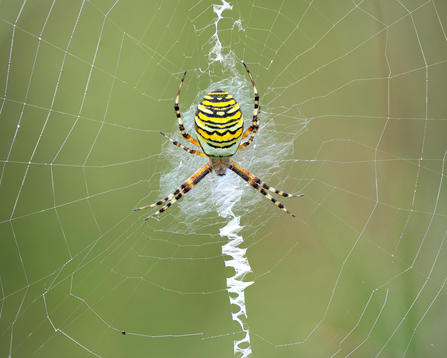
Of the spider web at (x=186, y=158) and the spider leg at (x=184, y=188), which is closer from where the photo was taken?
the spider web at (x=186, y=158)

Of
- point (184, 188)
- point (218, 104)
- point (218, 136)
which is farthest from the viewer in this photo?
point (184, 188)

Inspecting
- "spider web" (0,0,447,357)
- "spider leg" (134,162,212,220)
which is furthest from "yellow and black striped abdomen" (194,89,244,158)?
"spider leg" (134,162,212,220)

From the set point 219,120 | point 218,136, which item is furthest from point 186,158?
point 219,120

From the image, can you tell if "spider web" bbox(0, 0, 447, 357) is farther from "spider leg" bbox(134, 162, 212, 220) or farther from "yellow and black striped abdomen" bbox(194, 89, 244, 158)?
"yellow and black striped abdomen" bbox(194, 89, 244, 158)

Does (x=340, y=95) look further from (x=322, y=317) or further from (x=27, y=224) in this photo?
(x=27, y=224)

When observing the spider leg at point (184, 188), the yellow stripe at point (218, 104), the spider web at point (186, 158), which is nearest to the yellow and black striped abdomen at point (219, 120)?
the yellow stripe at point (218, 104)

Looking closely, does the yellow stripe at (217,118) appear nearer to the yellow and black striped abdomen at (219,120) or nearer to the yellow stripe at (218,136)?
the yellow and black striped abdomen at (219,120)

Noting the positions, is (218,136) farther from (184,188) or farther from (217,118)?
(184,188)

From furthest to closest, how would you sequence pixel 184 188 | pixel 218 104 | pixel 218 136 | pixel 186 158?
1. pixel 186 158
2. pixel 184 188
3. pixel 218 136
4. pixel 218 104
